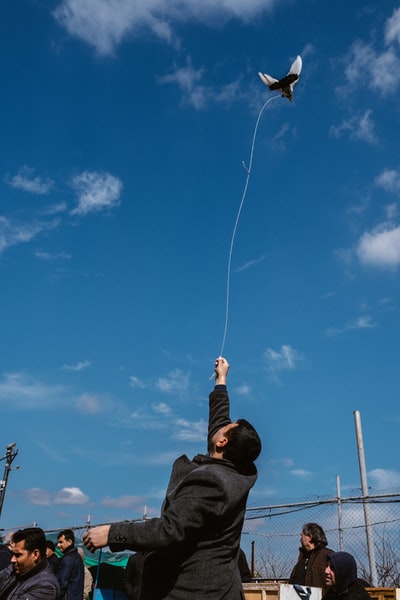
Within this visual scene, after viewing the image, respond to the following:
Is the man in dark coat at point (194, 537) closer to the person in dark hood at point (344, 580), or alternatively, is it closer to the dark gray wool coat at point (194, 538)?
the dark gray wool coat at point (194, 538)

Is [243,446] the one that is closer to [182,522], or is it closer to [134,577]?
[182,522]

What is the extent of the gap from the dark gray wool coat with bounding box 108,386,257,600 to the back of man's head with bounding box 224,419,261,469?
9cm

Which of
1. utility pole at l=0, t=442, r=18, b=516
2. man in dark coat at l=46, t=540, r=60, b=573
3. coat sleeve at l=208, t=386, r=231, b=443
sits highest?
utility pole at l=0, t=442, r=18, b=516

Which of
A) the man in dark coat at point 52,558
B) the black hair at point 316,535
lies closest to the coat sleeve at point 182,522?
the black hair at point 316,535

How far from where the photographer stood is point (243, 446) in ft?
9.27

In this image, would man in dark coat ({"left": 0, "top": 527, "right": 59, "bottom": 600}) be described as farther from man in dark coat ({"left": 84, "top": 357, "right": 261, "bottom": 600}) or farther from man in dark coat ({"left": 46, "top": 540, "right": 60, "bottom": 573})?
man in dark coat ({"left": 84, "top": 357, "right": 261, "bottom": 600})

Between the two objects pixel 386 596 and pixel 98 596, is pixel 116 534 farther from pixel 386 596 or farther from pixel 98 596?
pixel 98 596

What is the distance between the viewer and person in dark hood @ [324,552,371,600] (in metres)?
5.37

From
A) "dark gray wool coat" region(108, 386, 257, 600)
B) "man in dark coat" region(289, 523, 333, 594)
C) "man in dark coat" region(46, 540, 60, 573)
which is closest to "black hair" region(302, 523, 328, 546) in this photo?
"man in dark coat" region(289, 523, 333, 594)

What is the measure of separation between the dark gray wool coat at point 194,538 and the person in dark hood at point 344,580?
3.06m

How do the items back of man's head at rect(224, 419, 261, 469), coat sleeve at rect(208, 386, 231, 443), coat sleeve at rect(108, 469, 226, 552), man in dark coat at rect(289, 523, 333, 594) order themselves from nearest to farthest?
coat sleeve at rect(108, 469, 226, 552) → back of man's head at rect(224, 419, 261, 469) → coat sleeve at rect(208, 386, 231, 443) → man in dark coat at rect(289, 523, 333, 594)

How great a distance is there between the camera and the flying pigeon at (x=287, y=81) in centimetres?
736

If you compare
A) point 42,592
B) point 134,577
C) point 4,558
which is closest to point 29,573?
point 42,592

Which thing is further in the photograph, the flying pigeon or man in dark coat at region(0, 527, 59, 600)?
the flying pigeon
